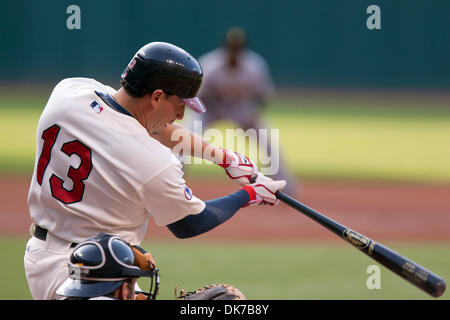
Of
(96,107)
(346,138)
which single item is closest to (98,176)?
(96,107)

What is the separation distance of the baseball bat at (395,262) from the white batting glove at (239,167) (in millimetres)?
297

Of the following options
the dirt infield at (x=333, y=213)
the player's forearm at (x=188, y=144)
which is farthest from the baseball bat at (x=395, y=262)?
the dirt infield at (x=333, y=213)

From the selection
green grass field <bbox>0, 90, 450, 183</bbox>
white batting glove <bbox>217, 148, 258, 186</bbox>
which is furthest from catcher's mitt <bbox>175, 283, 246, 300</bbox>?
green grass field <bbox>0, 90, 450, 183</bbox>

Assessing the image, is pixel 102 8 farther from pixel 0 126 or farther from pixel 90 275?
pixel 90 275

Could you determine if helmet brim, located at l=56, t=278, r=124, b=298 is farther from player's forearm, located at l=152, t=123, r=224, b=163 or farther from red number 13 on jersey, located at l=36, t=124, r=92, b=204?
player's forearm, located at l=152, t=123, r=224, b=163

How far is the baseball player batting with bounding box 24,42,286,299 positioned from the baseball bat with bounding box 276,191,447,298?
66 centimetres

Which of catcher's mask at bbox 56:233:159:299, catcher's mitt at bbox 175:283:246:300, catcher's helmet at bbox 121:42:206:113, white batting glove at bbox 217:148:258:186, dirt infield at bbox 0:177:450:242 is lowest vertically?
dirt infield at bbox 0:177:450:242

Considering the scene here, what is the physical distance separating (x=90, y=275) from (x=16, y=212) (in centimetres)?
717

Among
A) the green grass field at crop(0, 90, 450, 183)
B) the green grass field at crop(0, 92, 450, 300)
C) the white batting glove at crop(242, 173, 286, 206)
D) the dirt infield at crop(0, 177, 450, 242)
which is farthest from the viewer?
the green grass field at crop(0, 90, 450, 183)

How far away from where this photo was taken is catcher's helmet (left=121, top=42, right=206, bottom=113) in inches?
134

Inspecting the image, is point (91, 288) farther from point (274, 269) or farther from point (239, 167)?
point (274, 269)

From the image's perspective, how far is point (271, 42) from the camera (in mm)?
26594

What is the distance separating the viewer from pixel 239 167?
4.21 meters

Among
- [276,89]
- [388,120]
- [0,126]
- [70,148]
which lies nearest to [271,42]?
[276,89]
